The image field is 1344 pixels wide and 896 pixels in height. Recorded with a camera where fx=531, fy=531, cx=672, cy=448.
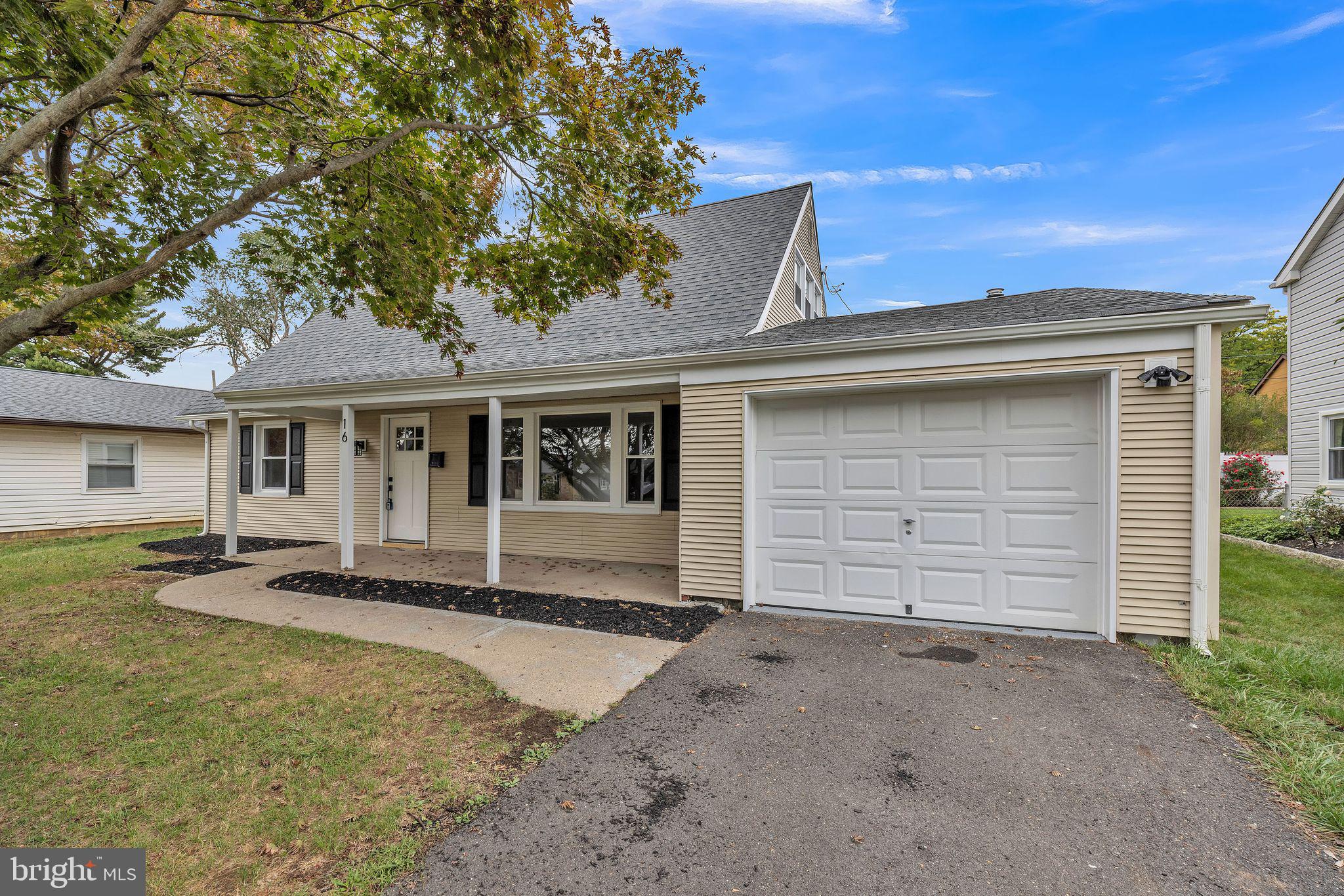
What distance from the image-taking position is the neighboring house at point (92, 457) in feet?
36.7

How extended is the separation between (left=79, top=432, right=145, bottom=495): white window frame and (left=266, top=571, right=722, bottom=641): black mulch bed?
30.4ft

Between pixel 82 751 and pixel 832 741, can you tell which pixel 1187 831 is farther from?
pixel 82 751

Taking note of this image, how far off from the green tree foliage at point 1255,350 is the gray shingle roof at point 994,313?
34.8 m

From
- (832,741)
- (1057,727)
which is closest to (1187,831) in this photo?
(1057,727)

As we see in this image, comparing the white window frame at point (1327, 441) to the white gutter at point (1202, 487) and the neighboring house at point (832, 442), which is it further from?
the white gutter at point (1202, 487)

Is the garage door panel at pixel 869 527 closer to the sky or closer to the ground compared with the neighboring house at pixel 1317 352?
closer to the ground

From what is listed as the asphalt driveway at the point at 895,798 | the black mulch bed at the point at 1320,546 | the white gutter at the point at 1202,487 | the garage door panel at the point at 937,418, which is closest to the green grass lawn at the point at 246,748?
the asphalt driveway at the point at 895,798

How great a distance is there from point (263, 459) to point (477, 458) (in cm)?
578

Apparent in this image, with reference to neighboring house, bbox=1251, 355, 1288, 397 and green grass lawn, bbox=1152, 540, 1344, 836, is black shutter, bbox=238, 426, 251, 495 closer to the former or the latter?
green grass lawn, bbox=1152, 540, 1344, 836

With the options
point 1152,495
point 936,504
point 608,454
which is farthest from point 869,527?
point 608,454

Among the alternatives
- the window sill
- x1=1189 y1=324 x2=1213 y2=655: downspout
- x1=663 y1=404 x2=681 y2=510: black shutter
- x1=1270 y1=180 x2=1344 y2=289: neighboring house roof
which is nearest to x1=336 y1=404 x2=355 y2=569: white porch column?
the window sill

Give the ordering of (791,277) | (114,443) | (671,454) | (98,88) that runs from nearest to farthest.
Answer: (98,88) < (671,454) < (791,277) < (114,443)

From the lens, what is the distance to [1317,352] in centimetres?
1049

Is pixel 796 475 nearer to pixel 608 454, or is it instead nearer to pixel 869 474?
pixel 869 474
